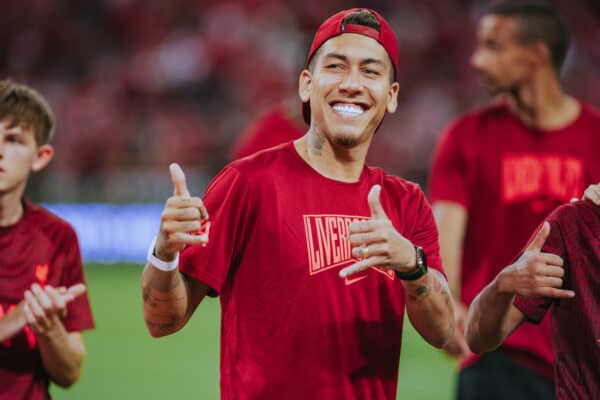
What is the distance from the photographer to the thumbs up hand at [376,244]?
2.88 m

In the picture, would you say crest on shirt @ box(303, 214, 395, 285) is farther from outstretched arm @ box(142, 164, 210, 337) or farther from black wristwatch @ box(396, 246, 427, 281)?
outstretched arm @ box(142, 164, 210, 337)

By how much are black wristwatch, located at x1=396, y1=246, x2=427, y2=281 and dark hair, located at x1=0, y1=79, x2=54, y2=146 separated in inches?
65.1

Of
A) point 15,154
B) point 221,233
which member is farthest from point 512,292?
point 15,154

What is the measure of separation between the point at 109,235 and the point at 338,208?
10403 mm

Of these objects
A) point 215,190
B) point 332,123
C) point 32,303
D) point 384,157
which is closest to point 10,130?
point 32,303

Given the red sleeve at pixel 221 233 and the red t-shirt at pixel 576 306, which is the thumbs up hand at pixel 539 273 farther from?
the red sleeve at pixel 221 233

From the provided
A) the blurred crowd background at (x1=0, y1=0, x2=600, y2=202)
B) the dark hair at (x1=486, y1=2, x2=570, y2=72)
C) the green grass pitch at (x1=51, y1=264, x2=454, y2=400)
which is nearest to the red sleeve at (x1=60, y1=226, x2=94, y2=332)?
the dark hair at (x1=486, y1=2, x2=570, y2=72)

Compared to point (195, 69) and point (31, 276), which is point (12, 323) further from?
point (195, 69)

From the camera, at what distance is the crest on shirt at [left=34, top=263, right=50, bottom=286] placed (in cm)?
374

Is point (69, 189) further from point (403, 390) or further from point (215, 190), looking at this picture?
point (215, 190)

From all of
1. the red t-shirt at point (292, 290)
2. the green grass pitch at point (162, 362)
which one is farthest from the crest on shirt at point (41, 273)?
the green grass pitch at point (162, 362)

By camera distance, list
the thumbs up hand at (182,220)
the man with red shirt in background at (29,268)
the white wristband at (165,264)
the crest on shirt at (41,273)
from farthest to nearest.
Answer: the crest on shirt at (41,273)
the man with red shirt in background at (29,268)
the white wristband at (165,264)
the thumbs up hand at (182,220)

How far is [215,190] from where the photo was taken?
3162 millimetres

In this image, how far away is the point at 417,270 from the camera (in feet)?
10.1
